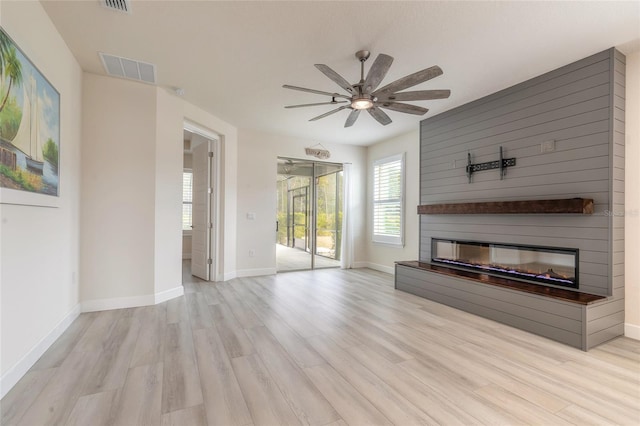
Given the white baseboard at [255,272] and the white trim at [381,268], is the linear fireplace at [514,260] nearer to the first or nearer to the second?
the white trim at [381,268]

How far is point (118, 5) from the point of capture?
2.27 meters

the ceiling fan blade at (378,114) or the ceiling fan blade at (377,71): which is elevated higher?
the ceiling fan blade at (377,71)

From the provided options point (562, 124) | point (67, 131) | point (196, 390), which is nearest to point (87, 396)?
point (196, 390)

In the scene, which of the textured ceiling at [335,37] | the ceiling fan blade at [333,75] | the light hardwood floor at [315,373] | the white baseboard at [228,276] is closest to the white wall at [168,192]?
Result: the textured ceiling at [335,37]

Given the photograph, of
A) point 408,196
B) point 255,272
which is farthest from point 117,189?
point 408,196

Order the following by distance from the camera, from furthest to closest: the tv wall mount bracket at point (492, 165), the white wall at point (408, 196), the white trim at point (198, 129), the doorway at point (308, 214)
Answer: the doorway at point (308, 214), the white wall at point (408, 196), the white trim at point (198, 129), the tv wall mount bracket at point (492, 165)

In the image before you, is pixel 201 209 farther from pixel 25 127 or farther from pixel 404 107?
pixel 404 107

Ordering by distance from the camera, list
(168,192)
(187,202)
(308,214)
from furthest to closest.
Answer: (187,202), (308,214), (168,192)

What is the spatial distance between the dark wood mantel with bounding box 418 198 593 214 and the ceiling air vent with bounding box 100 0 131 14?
4246 mm

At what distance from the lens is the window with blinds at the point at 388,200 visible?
5.76 metres

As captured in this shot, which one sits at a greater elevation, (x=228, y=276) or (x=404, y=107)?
(x=404, y=107)

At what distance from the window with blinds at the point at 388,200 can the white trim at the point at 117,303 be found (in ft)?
14.2

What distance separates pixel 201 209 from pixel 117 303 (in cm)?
218

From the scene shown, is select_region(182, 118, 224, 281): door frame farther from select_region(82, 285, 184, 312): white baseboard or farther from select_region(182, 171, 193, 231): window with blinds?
select_region(182, 171, 193, 231): window with blinds
